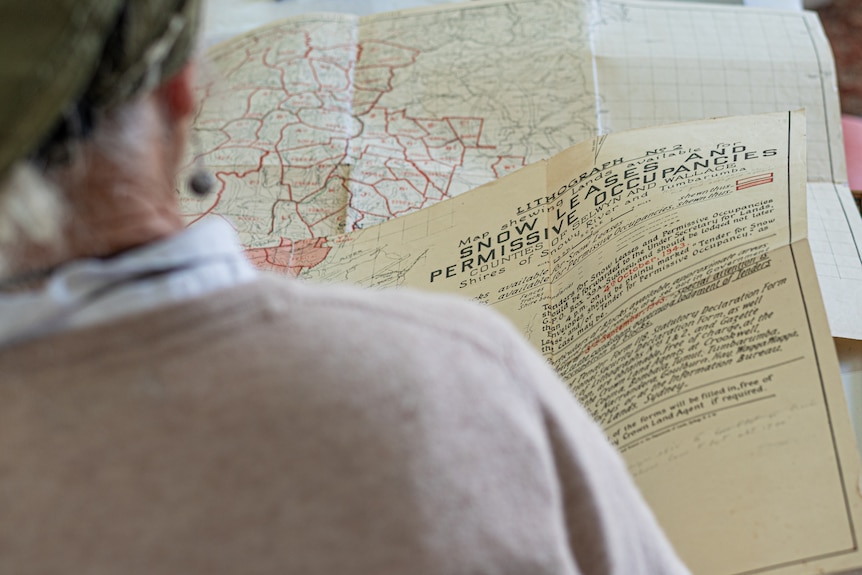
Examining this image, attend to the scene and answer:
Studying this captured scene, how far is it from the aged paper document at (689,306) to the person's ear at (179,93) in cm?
40

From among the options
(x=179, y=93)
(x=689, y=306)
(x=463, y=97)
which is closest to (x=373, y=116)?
(x=463, y=97)

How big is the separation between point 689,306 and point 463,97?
483 millimetres

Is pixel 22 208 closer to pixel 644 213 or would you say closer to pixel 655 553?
pixel 655 553

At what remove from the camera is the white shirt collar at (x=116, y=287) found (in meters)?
0.34

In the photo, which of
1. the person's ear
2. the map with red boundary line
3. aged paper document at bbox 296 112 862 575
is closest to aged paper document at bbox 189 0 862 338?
the map with red boundary line

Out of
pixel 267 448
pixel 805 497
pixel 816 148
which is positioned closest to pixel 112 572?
pixel 267 448

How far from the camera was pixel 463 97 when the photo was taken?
104 cm

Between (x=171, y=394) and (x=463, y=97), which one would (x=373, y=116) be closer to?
(x=463, y=97)

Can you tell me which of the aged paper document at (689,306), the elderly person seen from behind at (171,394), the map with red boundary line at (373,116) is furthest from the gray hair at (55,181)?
the map with red boundary line at (373,116)

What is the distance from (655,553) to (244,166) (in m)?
0.72

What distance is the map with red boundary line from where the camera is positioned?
0.96m

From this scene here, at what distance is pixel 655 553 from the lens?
1.50 ft

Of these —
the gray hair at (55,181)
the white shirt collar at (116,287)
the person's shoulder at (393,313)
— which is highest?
the gray hair at (55,181)

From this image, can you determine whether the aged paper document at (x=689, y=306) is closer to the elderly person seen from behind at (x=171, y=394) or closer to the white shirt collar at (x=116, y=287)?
the elderly person seen from behind at (x=171, y=394)
